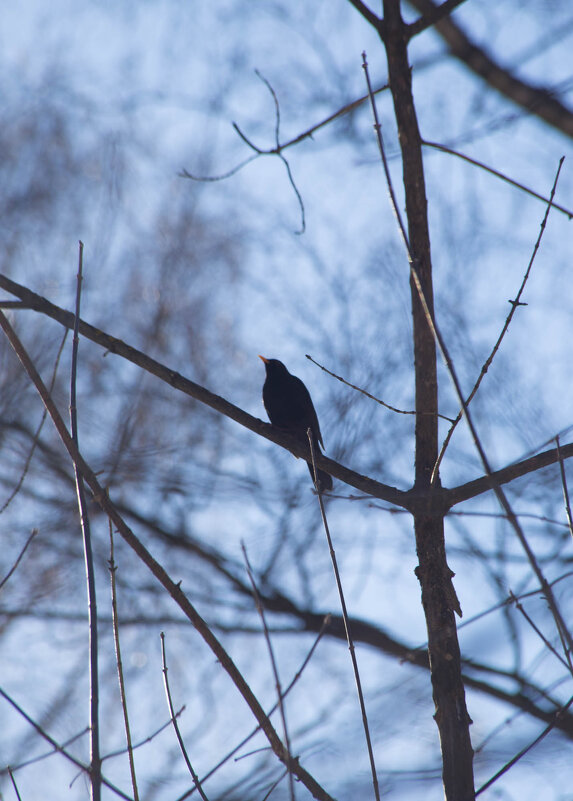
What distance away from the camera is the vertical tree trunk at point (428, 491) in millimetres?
1744

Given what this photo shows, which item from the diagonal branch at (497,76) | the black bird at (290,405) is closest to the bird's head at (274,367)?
the black bird at (290,405)

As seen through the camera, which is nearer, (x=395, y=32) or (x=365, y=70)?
(x=365, y=70)

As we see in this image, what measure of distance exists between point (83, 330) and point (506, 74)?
114 inches

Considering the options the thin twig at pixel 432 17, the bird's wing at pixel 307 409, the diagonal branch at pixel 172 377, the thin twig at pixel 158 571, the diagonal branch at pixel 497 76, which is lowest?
the thin twig at pixel 158 571

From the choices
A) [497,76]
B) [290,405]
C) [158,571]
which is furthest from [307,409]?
[158,571]

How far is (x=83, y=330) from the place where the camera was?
6.25 ft

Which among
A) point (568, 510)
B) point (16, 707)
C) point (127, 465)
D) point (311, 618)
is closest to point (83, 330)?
point (16, 707)

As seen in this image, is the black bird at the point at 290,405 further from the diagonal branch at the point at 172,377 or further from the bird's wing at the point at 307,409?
the diagonal branch at the point at 172,377

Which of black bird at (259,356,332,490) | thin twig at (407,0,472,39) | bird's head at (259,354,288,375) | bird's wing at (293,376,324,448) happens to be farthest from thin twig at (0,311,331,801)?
bird's head at (259,354,288,375)

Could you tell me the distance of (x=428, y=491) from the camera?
1.97m

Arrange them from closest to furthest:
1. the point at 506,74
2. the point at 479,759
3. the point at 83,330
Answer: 1. the point at 83,330
2. the point at 479,759
3. the point at 506,74

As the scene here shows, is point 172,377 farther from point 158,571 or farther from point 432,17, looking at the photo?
point 432,17

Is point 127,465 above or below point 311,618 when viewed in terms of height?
above

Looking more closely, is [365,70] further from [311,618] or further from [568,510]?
[311,618]
